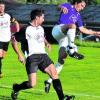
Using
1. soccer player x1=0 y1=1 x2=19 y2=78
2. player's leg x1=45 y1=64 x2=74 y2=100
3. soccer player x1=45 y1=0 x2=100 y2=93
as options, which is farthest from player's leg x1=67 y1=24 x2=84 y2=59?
soccer player x1=0 y1=1 x2=19 y2=78

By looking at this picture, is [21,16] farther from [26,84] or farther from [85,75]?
[26,84]

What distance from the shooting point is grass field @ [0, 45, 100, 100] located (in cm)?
1281

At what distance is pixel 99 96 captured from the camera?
12.7 metres

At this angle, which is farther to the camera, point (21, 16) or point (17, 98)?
point (21, 16)

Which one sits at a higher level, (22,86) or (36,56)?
(36,56)

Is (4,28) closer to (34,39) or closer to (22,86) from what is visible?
(22,86)

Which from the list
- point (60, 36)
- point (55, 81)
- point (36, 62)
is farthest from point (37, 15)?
point (60, 36)

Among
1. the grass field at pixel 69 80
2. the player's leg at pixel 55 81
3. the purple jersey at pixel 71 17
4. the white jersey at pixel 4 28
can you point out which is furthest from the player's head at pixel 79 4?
the white jersey at pixel 4 28

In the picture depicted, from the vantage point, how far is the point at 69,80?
1594cm

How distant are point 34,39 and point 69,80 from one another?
210 inches

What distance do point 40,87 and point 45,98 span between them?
81.8 inches

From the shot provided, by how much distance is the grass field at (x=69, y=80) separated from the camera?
42.0 feet

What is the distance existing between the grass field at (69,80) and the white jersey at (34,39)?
1833 mm

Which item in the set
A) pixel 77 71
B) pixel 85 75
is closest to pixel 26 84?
pixel 85 75
